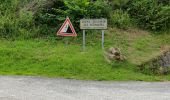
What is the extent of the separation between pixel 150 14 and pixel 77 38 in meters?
4.14

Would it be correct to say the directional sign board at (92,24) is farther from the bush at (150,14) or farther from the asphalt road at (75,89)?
the bush at (150,14)

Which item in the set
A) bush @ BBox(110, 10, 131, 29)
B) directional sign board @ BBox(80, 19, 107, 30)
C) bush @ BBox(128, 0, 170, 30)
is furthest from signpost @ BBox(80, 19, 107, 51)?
bush @ BBox(128, 0, 170, 30)

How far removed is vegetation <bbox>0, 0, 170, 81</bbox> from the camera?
42.4 feet

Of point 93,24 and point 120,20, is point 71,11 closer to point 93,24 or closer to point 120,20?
point 93,24

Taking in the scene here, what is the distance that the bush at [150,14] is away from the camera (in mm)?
18000

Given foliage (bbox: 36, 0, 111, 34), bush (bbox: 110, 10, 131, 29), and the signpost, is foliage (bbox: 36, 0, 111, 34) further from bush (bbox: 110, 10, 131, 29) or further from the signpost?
the signpost

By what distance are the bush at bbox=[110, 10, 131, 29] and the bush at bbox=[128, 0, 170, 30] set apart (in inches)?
24.7

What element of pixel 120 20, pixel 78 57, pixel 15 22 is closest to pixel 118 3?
pixel 120 20

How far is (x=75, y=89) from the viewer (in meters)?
10.1

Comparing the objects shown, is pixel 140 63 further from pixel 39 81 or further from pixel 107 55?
pixel 39 81

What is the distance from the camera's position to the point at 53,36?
16.4 metres

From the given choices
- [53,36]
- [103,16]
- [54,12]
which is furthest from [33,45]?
[103,16]

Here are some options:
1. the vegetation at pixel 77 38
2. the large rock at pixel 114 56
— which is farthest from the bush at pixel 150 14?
the large rock at pixel 114 56

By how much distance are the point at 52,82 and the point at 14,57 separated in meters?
3.43
